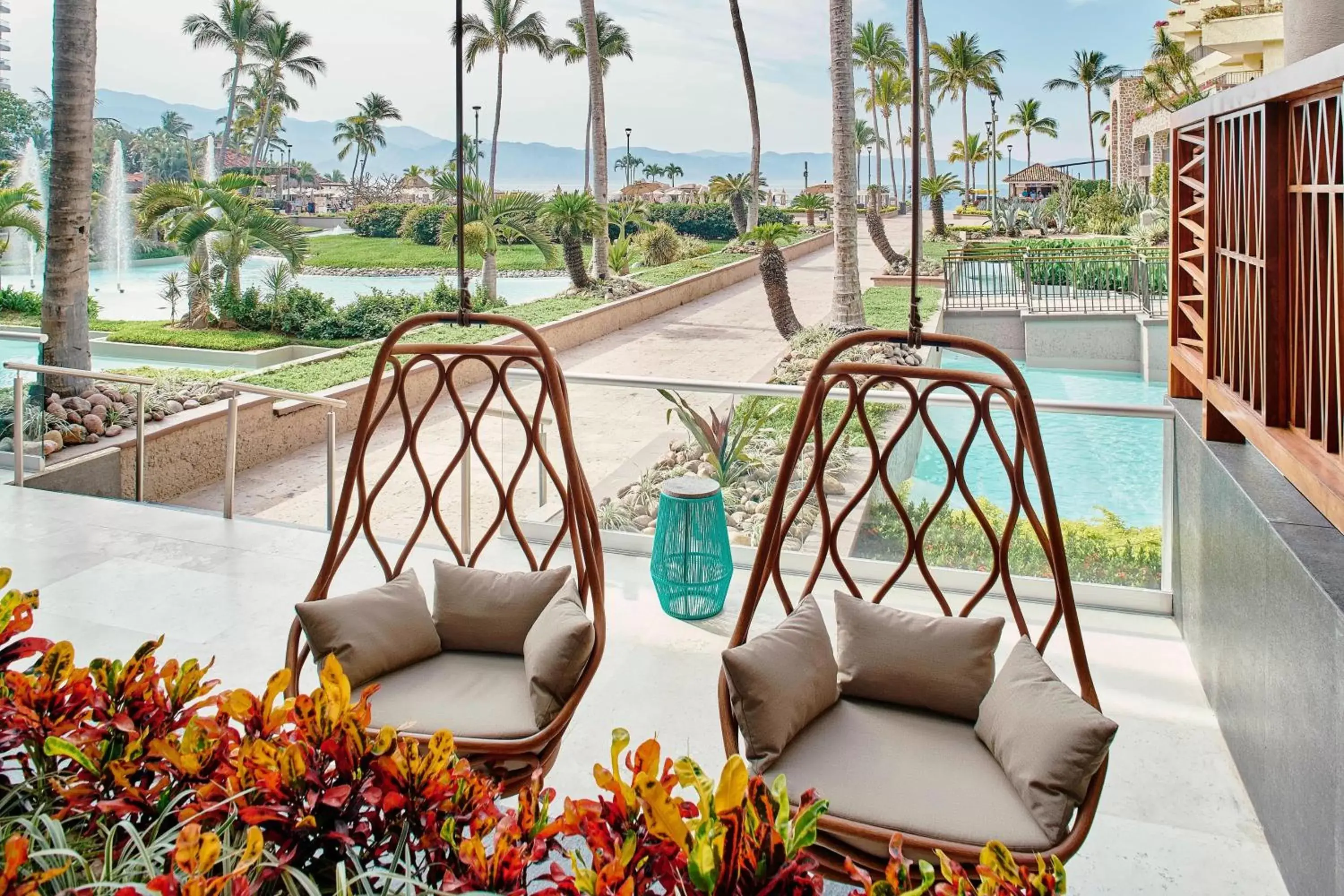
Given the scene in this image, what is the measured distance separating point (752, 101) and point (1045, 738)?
60.3 feet

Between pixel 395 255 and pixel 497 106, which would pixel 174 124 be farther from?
pixel 497 106

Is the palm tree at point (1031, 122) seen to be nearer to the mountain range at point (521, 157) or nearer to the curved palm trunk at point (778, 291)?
the curved palm trunk at point (778, 291)

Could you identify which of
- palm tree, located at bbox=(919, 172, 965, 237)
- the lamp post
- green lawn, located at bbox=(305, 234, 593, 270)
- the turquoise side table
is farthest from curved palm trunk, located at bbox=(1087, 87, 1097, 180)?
the turquoise side table

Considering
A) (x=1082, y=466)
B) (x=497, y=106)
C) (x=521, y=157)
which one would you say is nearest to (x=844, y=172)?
(x=1082, y=466)

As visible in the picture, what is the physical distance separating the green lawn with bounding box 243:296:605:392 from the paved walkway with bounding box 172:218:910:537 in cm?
57

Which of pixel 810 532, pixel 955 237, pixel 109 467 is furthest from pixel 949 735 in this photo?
pixel 955 237

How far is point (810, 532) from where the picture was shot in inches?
140

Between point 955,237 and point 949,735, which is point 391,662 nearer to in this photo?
point 949,735

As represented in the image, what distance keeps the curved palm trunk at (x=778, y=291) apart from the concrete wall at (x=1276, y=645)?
854 centimetres

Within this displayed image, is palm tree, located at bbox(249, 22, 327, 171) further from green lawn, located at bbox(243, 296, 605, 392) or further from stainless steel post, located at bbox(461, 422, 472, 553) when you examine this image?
stainless steel post, located at bbox(461, 422, 472, 553)

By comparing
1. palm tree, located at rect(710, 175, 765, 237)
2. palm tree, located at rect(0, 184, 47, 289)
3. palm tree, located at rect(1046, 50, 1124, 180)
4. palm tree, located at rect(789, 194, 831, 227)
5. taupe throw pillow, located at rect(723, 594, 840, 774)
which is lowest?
taupe throw pillow, located at rect(723, 594, 840, 774)

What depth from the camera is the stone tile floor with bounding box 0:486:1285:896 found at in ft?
6.70

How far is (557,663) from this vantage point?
192 cm

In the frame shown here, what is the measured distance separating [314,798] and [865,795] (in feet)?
3.21
